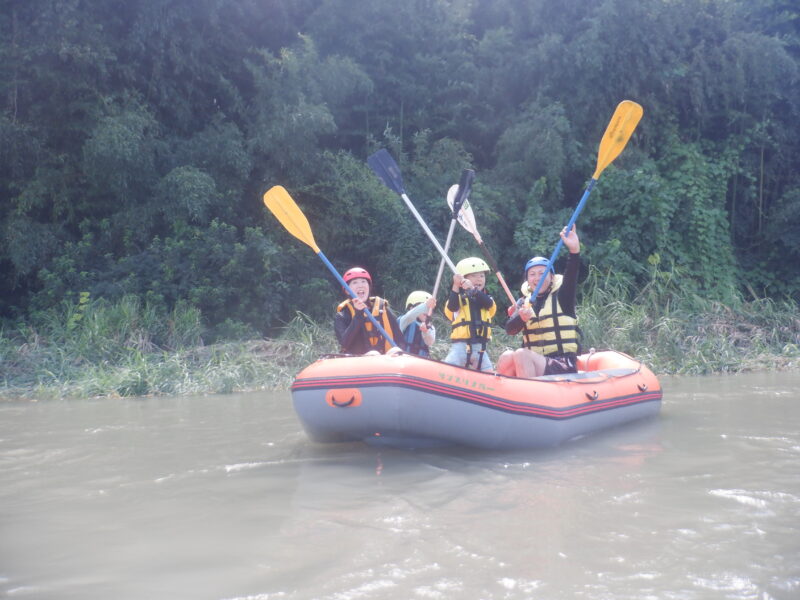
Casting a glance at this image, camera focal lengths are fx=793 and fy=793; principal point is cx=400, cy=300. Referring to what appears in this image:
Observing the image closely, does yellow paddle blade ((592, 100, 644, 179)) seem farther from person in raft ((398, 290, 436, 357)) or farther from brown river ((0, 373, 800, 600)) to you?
brown river ((0, 373, 800, 600))

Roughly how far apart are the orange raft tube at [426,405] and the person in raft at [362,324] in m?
0.59

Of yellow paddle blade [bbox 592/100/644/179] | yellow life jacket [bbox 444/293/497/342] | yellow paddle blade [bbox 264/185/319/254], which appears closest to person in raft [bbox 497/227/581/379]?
yellow life jacket [bbox 444/293/497/342]

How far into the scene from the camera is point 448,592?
2180mm

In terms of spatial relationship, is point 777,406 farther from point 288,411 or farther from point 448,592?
point 448,592

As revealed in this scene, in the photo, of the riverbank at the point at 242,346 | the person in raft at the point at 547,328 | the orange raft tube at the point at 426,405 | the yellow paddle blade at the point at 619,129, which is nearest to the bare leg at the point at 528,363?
the person in raft at the point at 547,328

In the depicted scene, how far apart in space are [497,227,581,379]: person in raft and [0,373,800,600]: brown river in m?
0.54

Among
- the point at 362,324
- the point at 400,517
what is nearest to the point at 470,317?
the point at 362,324

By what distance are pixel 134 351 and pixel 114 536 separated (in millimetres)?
5144

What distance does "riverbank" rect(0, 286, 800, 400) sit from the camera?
6.92 meters

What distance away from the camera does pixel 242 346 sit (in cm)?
785

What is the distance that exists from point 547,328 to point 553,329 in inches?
1.4

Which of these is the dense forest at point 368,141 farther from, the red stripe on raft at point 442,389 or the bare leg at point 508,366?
the red stripe on raft at point 442,389

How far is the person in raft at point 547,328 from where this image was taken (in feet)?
15.1

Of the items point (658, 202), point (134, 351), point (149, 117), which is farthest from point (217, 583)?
point (658, 202)
